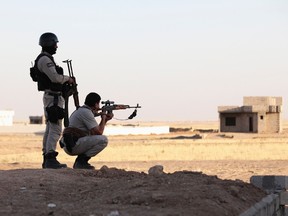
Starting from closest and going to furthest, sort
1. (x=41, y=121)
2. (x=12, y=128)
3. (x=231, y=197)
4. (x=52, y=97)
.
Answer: (x=231, y=197)
(x=52, y=97)
(x=12, y=128)
(x=41, y=121)

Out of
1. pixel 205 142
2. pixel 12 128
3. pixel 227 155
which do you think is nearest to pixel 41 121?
pixel 12 128

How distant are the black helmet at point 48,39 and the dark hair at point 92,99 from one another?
2.92 feet

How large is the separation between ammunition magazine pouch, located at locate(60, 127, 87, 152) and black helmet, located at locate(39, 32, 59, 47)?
3.83 ft

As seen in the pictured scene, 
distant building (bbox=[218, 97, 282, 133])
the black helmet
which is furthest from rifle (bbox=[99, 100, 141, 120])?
distant building (bbox=[218, 97, 282, 133])

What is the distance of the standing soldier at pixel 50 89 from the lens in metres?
8.12

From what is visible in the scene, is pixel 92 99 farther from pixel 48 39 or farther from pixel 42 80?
pixel 48 39

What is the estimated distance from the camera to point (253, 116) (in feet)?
131

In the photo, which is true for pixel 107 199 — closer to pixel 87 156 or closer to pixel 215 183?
pixel 215 183

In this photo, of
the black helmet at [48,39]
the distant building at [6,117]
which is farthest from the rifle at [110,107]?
the distant building at [6,117]

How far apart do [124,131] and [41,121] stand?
20.1 m

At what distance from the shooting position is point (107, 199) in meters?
5.76

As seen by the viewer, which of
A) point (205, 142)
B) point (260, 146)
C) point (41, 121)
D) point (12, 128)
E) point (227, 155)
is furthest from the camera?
point (41, 121)

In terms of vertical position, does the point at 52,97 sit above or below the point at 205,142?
above

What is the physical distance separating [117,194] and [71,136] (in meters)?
2.61
